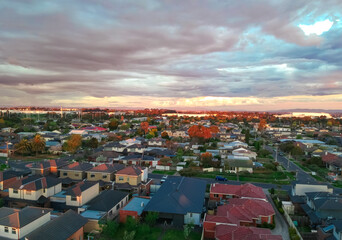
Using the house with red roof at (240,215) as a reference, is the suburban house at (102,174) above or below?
above

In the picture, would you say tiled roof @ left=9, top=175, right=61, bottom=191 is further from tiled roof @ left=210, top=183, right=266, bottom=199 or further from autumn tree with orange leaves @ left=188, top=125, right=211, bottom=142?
autumn tree with orange leaves @ left=188, top=125, right=211, bottom=142

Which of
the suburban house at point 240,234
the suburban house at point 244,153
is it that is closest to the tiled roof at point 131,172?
the suburban house at point 240,234

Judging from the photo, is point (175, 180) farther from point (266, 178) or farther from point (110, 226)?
point (266, 178)

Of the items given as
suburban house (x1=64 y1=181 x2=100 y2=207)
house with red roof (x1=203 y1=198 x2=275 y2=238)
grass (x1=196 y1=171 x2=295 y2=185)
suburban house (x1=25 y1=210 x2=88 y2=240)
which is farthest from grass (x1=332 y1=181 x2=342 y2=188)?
suburban house (x1=25 y1=210 x2=88 y2=240)

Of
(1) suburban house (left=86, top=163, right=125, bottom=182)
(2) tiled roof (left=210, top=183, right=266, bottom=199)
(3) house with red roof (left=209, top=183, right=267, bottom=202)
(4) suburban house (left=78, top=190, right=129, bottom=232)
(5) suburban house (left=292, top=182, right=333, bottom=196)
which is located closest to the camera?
(4) suburban house (left=78, top=190, right=129, bottom=232)

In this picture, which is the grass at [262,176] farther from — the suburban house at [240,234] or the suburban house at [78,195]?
the suburban house at [240,234]

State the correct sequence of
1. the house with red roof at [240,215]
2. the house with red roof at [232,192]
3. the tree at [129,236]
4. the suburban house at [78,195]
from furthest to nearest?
the house with red roof at [232,192], the suburban house at [78,195], the house with red roof at [240,215], the tree at [129,236]

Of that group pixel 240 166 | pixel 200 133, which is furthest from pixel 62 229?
pixel 200 133
